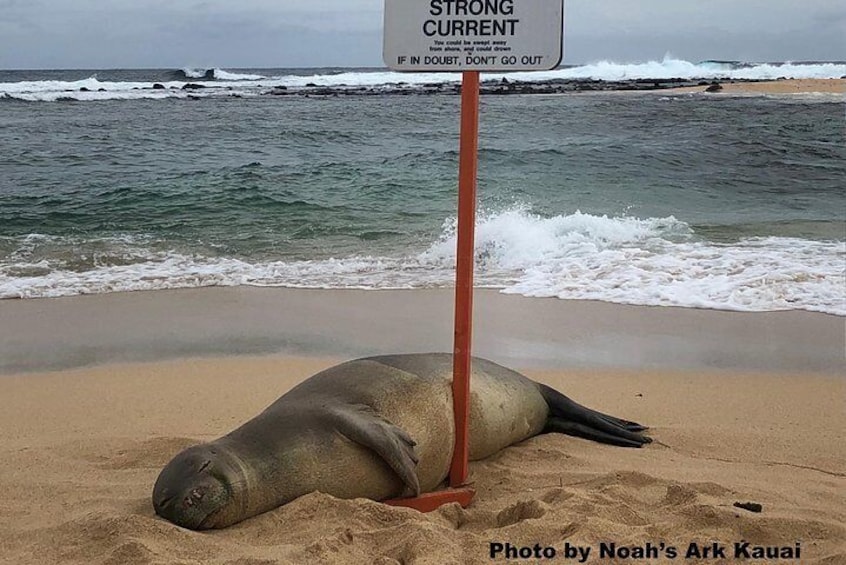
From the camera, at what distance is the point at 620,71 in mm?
69312

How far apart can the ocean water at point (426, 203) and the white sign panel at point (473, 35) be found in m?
4.49

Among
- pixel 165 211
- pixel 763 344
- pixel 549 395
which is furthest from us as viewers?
pixel 165 211

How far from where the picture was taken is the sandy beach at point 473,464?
3.13 meters

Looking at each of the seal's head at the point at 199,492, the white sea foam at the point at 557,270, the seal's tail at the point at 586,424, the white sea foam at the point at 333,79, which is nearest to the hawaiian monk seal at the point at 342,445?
the seal's head at the point at 199,492

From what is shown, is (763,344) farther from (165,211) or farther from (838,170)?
(838,170)

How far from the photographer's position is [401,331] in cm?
663

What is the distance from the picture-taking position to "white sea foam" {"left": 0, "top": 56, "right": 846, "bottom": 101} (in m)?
42.5

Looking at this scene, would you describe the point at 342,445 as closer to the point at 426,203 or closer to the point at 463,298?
the point at 463,298

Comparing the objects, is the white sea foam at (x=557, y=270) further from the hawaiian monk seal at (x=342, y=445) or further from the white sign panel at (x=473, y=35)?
the white sign panel at (x=473, y=35)

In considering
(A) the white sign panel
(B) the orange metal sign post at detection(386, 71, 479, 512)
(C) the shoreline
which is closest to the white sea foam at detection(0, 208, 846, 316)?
(C) the shoreline

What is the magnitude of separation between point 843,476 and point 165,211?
35.5 ft

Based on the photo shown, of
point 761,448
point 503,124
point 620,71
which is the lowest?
point 761,448

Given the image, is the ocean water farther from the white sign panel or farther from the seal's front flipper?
the white sign panel

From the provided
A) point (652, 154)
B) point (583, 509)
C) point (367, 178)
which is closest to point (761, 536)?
point (583, 509)
